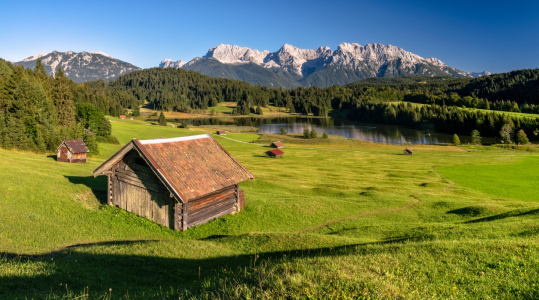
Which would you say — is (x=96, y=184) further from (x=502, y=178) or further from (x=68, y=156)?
(x=502, y=178)

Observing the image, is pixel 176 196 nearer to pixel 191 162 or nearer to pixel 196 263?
pixel 191 162

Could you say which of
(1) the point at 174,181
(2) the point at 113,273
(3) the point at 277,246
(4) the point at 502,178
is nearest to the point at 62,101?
(1) the point at 174,181

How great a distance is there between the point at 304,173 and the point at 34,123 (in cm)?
4902

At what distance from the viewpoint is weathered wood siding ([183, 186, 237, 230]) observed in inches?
817

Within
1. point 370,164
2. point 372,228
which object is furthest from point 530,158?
point 372,228

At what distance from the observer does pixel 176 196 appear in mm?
19016

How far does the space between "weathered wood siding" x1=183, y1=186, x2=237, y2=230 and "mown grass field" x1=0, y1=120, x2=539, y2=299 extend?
0.83m

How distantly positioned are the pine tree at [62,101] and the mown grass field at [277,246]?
4873cm

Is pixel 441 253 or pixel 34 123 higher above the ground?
pixel 34 123

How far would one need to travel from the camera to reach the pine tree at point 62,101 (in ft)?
231

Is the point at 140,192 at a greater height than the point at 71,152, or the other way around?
the point at 71,152

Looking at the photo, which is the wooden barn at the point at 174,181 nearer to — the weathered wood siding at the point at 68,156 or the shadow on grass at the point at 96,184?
the shadow on grass at the point at 96,184

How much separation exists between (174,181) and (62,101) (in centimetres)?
7017

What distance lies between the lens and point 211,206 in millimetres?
22359
